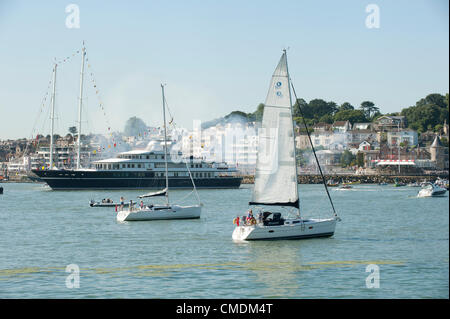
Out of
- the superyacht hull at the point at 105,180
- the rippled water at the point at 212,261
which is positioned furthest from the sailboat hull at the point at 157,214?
the superyacht hull at the point at 105,180

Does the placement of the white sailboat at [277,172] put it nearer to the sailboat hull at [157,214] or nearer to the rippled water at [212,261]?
the rippled water at [212,261]

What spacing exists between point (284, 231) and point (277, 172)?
8.49ft

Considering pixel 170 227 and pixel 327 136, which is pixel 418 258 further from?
pixel 327 136

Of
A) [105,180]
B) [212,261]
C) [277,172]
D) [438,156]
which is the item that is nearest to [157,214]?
[277,172]

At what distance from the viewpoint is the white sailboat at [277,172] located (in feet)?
95.1

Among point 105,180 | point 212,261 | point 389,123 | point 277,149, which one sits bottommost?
point 212,261

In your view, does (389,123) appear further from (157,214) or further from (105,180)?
(157,214)

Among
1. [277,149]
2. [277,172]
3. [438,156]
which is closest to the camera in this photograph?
[277,149]

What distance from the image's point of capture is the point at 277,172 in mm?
29828

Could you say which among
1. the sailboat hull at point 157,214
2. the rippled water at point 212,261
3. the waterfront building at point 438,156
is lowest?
the rippled water at point 212,261

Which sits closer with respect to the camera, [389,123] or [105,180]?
[105,180]

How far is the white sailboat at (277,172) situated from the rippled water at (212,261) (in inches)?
20.9
